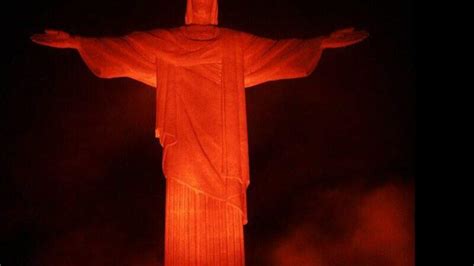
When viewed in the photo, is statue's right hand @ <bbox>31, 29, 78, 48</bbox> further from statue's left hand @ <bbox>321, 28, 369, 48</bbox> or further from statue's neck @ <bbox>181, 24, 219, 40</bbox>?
statue's left hand @ <bbox>321, 28, 369, 48</bbox>

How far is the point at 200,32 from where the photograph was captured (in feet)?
23.8

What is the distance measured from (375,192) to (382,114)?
0.77 metres

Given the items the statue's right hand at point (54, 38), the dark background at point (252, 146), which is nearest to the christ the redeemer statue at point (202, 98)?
the statue's right hand at point (54, 38)

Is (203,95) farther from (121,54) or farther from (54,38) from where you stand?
(54,38)

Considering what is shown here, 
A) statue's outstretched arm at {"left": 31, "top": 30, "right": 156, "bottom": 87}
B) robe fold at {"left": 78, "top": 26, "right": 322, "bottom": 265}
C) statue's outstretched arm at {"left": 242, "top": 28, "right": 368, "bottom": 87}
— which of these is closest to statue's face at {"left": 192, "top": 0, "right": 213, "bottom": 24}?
robe fold at {"left": 78, "top": 26, "right": 322, "bottom": 265}

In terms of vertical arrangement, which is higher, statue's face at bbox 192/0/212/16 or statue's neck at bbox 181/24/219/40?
statue's face at bbox 192/0/212/16

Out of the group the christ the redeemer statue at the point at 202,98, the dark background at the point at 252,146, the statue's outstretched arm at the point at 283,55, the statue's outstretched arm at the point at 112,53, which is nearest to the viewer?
the christ the redeemer statue at the point at 202,98

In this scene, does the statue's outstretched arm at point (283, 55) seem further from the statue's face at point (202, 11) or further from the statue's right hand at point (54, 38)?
the statue's right hand at point (54, 38)

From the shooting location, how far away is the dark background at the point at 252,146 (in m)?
8.35

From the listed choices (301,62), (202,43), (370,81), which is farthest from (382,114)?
(202,43)

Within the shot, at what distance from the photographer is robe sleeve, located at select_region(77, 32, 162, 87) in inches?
281

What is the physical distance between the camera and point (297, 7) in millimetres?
8906

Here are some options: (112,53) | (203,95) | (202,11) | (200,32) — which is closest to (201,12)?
(202,11)

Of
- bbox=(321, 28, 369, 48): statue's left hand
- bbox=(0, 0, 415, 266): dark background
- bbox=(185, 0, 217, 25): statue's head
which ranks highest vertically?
bbox=(185, 0, 217, 25): statue's head
